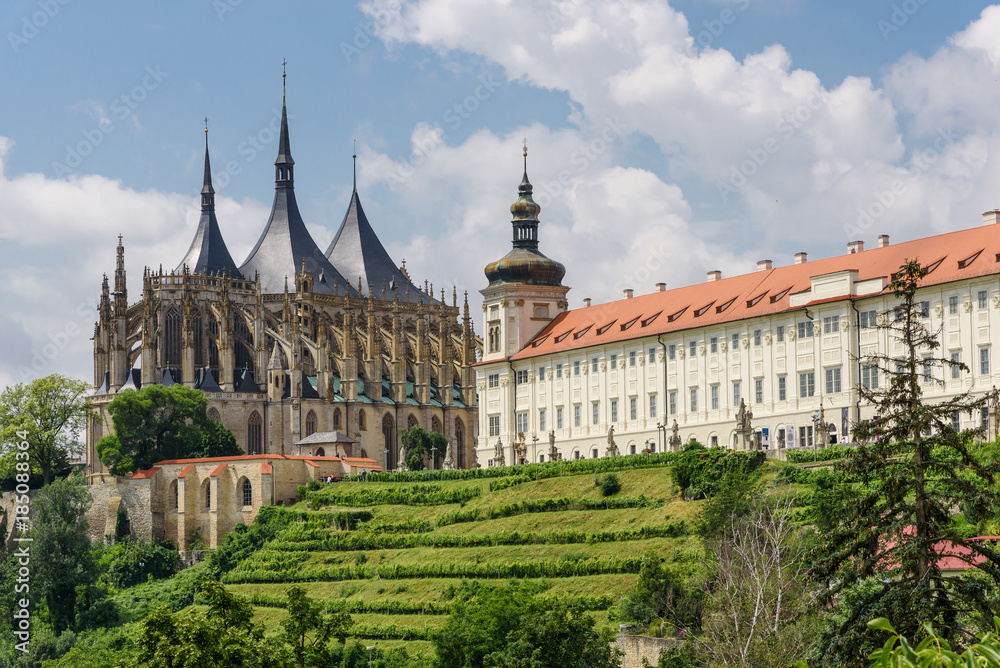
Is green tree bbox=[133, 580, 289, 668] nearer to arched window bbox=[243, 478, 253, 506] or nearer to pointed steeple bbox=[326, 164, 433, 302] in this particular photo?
arched window bbox=[243, 478, 253, 506]

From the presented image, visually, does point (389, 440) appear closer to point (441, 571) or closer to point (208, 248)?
point (208, 248)

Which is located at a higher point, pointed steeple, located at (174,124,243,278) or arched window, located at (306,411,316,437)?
pointed steeple, located at (174,124,243,278)

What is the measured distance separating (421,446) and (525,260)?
765 inches

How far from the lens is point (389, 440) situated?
4675 inches

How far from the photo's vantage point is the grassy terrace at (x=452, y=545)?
63.4 metres

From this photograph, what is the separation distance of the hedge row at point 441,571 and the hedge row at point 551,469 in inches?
308

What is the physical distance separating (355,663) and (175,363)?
181 feet

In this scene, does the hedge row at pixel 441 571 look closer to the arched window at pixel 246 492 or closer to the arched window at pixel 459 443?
the arched window at pixel 246 492

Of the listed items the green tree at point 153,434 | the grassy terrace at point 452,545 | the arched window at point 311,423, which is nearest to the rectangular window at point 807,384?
the grassy terrace at point 452,545

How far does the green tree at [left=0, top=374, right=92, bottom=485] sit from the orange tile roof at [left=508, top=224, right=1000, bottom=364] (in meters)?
29.4

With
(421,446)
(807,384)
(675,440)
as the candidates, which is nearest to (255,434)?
(421,446)

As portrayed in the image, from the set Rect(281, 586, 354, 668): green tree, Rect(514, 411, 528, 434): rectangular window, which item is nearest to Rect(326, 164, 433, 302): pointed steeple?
Rect(514, 411, 528, 434): rectangular window

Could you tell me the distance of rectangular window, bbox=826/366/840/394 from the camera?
6881cm

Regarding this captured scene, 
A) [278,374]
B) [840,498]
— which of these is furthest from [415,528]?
[278,374]
